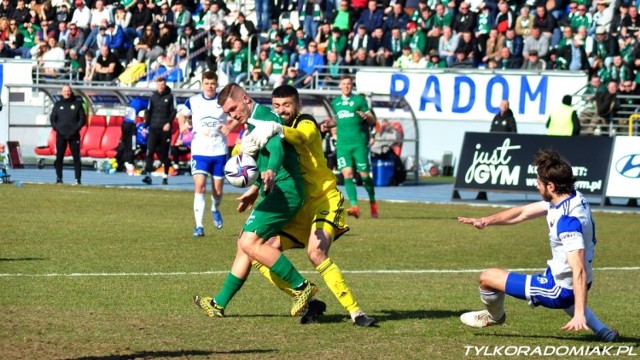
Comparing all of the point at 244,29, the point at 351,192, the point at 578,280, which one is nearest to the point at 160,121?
the point at 351,192

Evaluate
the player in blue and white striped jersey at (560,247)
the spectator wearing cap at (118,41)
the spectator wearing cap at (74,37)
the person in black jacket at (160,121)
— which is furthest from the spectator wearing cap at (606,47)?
the player in blue and white striped jersey at (560,247)

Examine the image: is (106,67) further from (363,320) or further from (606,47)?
(363,320)

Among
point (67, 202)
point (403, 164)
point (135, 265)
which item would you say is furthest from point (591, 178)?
point (135, 265)

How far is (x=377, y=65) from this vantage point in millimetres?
36562

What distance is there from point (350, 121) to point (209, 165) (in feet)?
14.4

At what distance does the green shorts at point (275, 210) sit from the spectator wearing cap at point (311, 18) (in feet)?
94.7

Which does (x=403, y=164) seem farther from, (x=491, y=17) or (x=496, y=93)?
(x=491, y=17)

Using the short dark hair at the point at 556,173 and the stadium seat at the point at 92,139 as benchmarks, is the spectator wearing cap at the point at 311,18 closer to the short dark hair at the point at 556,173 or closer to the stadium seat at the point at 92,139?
the stadium seat at the point at 92,139

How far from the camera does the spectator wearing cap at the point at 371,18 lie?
3788cm

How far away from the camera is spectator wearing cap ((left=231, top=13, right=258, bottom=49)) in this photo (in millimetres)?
39056

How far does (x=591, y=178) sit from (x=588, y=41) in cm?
955

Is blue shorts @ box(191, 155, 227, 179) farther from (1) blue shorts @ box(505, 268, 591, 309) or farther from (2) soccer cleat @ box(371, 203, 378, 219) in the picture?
(1) blue shorts @ box(505, 268, 591, 309)

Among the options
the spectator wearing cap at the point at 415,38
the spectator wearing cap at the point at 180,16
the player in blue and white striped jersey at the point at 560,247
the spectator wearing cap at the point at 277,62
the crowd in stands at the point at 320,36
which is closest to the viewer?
the player in blue and white striped jersey at the point at 560,247

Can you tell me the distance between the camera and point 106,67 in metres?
39.5
